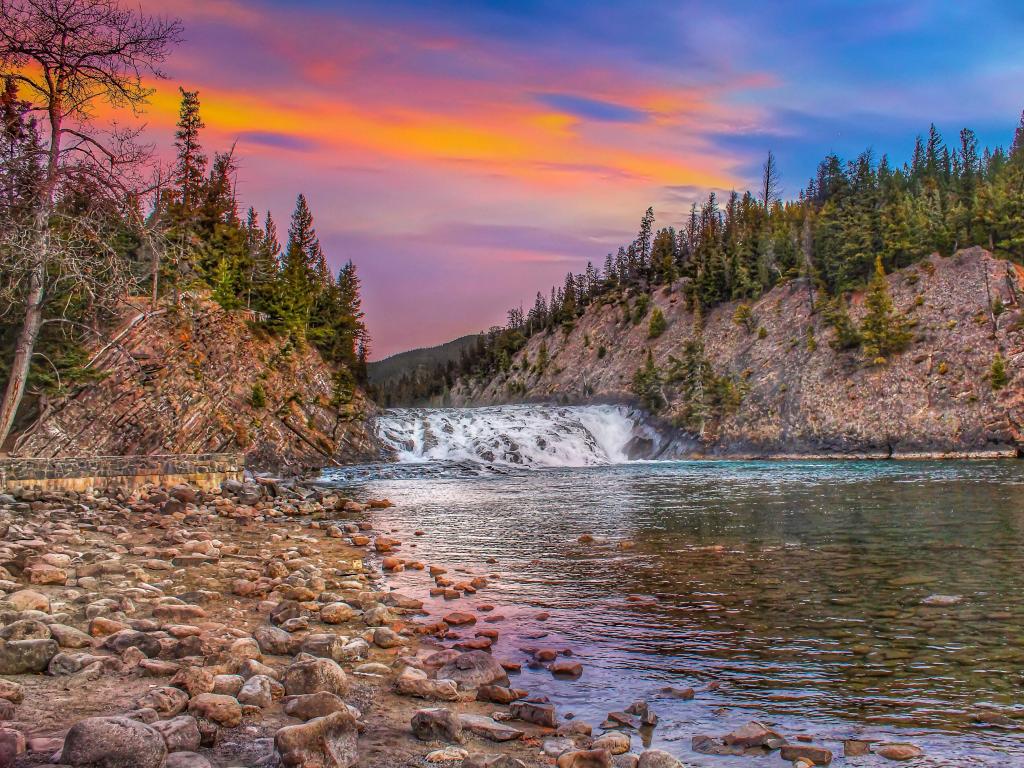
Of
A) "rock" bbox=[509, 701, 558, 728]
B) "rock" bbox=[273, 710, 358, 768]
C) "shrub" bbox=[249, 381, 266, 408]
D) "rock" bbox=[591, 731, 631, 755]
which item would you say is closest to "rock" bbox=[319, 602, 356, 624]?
"rock" bbox=[509, 701, 558, 728]

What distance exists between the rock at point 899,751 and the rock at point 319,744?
168 inches

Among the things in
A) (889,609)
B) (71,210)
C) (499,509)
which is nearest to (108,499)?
(499,509)

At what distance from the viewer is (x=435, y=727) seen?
5.44 m

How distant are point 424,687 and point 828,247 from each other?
288ft

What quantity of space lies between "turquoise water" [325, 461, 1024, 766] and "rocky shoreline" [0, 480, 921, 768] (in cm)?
43

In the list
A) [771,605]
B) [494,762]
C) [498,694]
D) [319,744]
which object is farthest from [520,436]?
[319,744]

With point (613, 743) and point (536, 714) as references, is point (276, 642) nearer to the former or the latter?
point (536, 714)

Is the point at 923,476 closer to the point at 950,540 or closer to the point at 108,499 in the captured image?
the point at 950,540

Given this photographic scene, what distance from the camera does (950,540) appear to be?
1546cm

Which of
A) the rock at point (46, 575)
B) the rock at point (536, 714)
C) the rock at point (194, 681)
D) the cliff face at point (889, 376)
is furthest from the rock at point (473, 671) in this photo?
the cliff face at point (889, 376)

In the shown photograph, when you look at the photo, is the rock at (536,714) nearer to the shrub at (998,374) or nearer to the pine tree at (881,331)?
the shrub at (998,374)

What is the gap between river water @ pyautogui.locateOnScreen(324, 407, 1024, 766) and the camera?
632cm

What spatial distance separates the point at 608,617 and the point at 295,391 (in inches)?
1901

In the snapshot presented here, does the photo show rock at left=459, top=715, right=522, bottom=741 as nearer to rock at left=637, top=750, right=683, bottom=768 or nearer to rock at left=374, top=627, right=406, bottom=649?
rock at left=637, top=750, right=683, bottom=768
